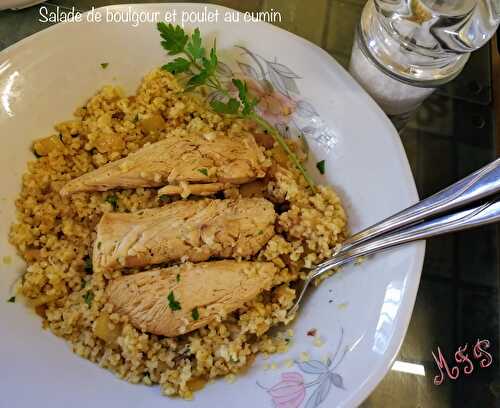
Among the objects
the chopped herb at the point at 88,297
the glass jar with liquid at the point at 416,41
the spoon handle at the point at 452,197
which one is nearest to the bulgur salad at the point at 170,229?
the chopped herb at the point at 88,297

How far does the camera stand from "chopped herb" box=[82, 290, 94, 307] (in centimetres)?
101

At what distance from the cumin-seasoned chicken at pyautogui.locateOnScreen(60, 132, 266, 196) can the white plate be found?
163 millimetres

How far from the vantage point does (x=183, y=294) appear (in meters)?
1.01

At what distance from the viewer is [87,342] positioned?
992 mm

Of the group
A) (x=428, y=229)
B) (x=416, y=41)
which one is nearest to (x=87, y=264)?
(x=428, y=229)

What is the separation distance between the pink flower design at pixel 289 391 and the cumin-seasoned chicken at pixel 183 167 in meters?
0.44

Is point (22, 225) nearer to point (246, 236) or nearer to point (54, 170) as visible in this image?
point (54, 170)

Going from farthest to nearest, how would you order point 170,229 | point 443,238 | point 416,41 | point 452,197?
point 443,238 → point 416,41 → point 170,229 → point 452,197

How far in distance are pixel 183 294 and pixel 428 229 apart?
51cm

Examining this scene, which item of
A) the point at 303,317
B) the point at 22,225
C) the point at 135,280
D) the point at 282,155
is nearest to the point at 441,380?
the point at 303,317

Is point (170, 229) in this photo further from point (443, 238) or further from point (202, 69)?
point (443, 238)

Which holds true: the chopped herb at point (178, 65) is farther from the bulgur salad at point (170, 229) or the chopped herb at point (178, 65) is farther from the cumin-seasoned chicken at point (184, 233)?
the cumin-seasoned chicken at point (184, 233)

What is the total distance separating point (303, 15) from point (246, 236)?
2.75ft

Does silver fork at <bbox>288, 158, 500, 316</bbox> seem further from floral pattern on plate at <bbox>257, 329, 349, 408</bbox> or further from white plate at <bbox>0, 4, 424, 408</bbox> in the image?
floral pattern on plate at <bbox>257, 329, 349, 408</bbox>
